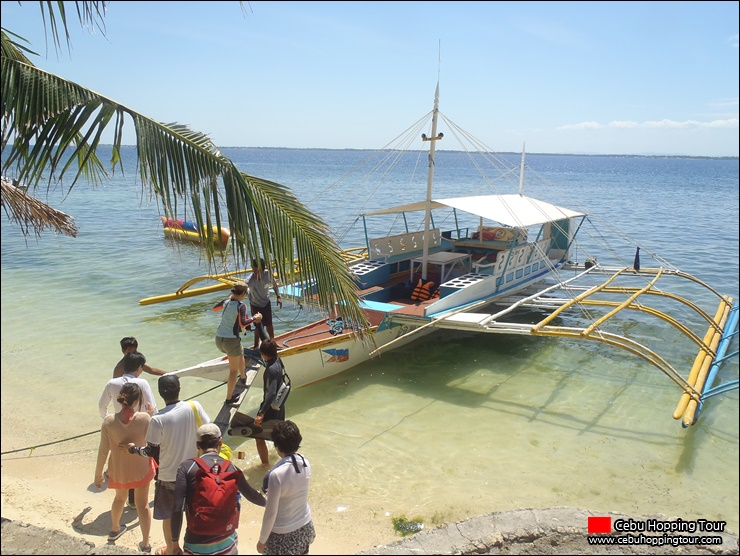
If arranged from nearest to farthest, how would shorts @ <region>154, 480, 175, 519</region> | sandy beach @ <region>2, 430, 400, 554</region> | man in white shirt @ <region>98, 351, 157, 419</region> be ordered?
shorts @ <region>154, 480, 175, 519</region> < man in white shirt @ <region>98, 351, 157, 419</region> < sandy beach @ <region>2, 430, 400, 554</region>

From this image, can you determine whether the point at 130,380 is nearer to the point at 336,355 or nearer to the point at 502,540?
the point at 502,540

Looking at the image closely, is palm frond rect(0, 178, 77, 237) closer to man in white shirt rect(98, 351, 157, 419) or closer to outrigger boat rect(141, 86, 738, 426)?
man in white shirt rect(98, 351, 157, 419)

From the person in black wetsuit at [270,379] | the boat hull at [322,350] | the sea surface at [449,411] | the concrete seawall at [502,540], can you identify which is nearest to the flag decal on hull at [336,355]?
the boat hull at [322,350]

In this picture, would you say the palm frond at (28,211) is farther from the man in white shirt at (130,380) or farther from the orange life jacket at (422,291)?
the orange life jacket at (422,291)

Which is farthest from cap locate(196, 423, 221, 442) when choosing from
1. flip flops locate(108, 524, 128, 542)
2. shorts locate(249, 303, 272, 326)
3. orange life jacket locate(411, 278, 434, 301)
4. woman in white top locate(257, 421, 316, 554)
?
orange life jacket locate(411, 278, 434, 301)

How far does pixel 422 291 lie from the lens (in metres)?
11.4

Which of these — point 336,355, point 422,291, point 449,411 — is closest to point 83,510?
point 336,355

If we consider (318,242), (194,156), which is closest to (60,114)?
(194,156)

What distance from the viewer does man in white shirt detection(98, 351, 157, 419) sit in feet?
16.7

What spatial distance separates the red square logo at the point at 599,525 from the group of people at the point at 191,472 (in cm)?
212

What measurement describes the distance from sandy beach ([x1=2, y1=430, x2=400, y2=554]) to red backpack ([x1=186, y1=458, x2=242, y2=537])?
1862mm

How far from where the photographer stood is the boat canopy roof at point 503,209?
11.2 meters

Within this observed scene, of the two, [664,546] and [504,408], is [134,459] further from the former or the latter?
[504,408]

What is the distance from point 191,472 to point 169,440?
36.6 inches
